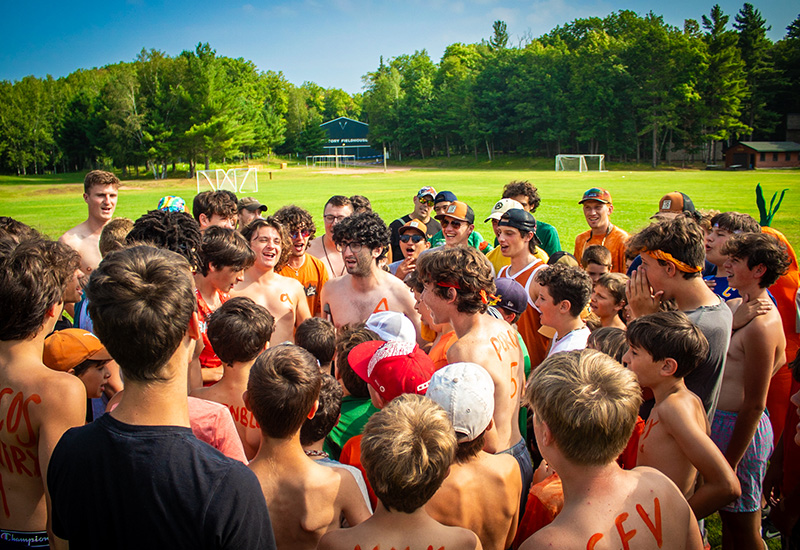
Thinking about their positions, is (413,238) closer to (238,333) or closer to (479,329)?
(479,329)

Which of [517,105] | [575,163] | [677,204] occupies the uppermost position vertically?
[517,105]

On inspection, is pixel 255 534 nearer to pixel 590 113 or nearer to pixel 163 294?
pixel 163 294

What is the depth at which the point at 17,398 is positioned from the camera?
91.8 inches

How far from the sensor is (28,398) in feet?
7.66

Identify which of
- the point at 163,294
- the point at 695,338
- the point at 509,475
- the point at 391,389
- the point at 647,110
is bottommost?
the point at 509,475

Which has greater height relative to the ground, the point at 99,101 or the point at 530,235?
the point at 99,101

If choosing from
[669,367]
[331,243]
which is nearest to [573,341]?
[669,367]

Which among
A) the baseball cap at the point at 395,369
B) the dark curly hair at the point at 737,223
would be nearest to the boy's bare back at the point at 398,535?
the baseball cap at the point at 395,369

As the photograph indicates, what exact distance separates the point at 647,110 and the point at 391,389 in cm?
7273

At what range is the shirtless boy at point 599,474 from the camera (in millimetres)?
1918

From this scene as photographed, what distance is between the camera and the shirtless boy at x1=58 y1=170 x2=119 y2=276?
260 inches

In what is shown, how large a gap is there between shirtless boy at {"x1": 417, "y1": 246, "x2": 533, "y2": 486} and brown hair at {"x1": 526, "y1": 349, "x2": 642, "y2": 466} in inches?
45.4

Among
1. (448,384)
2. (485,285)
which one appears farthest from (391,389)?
(485,285)

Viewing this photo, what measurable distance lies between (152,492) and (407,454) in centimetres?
90
